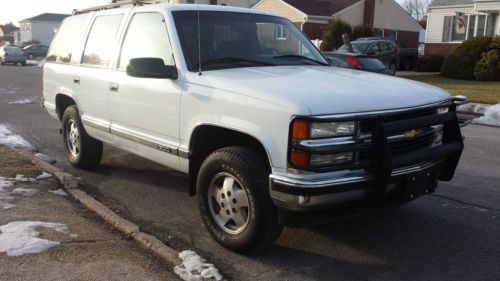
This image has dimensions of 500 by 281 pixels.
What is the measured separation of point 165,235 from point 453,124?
2.59m

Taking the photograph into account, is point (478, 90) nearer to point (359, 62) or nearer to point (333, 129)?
point (359, 62)

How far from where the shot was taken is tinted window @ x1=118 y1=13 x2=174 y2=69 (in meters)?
4.73

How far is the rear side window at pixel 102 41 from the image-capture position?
18.3 ft

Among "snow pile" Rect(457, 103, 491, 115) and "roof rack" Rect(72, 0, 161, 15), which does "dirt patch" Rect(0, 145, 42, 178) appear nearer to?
"roof rack" Rect(72, 0, 161, 15)

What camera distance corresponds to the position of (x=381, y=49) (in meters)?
23.8

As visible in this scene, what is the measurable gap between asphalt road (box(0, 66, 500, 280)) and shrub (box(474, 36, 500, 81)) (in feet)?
49.9

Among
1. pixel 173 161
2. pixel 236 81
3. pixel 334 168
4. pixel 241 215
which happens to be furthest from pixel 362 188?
pixel 173 161

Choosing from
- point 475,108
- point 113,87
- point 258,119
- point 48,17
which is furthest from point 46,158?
point 48,17

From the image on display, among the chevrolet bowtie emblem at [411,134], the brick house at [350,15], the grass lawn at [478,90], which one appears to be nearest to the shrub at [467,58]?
the grass lawn at [478,90]

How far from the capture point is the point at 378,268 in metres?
3.86

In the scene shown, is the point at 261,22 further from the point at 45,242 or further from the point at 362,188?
the point at 45,242

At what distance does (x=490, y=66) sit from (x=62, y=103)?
717 inches

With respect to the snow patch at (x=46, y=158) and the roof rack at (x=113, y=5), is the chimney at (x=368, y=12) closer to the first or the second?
the roof rack at (x=113, y=5)

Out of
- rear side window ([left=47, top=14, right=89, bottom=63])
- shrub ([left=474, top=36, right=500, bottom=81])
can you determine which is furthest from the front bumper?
shrub ([left=474, top=36, right=500, bottom=81])
